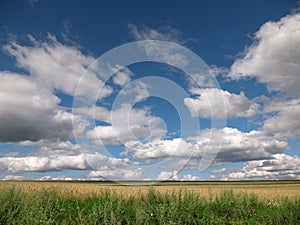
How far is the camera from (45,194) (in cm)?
1500

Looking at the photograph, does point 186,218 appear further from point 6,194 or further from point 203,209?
point 6,194

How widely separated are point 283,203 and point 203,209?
180 inches

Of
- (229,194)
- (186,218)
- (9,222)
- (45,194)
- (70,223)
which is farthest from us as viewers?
(229,194)

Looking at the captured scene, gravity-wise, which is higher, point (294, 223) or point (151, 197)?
point (151, 197)

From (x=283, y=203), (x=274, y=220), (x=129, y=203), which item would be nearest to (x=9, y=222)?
(x=129, y=203)

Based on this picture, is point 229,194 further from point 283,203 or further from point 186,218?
point 186,218

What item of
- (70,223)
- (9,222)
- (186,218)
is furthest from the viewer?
(186,218)

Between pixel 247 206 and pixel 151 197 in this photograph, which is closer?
pixel 247 206

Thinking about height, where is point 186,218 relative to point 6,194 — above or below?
below

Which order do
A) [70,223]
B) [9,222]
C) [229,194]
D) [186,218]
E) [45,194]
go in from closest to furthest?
[9,222] → [70,223] → [186,218] → [45,194] → [229,194]

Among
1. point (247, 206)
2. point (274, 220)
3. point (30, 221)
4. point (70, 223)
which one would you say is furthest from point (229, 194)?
point (30, 221)

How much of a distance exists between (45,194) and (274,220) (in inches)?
433

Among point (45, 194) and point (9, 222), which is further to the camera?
point (45, 194)

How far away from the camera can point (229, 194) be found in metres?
16.5
